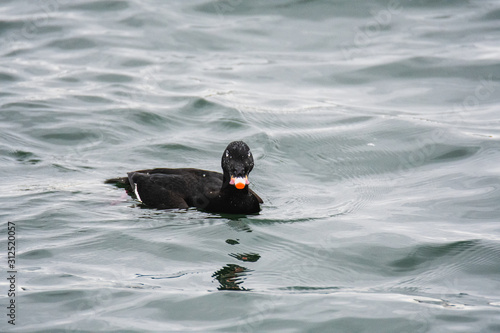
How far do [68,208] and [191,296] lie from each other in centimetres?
295

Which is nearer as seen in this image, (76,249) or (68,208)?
(76,249)

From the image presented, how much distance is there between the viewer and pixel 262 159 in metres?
11.2

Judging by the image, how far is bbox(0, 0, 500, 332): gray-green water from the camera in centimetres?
665

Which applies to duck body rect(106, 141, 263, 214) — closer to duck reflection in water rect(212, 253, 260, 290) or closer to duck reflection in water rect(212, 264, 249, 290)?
duck reflection in water rect(212, 253, 260, 290)

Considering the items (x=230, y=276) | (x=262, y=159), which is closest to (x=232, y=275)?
(x=230, y=276)

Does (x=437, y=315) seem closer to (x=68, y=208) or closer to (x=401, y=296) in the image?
(x=401, y=296)

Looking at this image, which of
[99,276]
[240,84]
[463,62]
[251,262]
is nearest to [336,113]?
[240,84]

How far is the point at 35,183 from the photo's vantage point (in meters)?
9.94

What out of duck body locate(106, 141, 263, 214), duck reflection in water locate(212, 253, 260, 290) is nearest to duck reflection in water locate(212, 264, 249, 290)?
duck reflection in water locate(212, 253, 260, 290)

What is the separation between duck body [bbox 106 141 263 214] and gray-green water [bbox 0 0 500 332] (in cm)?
19

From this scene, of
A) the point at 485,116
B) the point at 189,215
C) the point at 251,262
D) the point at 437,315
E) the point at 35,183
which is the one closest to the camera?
the point at 437,315

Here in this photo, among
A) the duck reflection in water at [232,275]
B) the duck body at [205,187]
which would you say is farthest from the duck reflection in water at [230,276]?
the duck body at [205,187]

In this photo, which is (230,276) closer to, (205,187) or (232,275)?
(232,275)

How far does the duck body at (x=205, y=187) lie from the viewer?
892cm
